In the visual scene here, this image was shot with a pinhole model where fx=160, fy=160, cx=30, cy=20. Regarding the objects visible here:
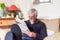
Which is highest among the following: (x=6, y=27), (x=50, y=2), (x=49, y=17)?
(x=50, y=2)

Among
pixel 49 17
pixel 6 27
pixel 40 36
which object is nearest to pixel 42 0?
pixel 49 17

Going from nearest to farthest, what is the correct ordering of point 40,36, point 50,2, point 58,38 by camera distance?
point 58,38, point 40,36, point 50,2

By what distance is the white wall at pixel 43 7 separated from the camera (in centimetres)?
420

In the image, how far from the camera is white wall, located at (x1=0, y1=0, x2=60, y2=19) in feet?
13.8

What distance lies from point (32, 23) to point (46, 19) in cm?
87

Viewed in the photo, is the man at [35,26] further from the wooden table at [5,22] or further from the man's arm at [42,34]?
the wooden table at [5,22]

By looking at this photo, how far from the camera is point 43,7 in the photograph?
4.36m

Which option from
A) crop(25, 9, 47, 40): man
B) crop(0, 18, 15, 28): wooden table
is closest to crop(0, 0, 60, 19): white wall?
crop(0, 18, 15, 28): wooden table

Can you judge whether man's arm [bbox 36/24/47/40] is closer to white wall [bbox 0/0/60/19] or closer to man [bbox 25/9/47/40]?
man [bbox 25/9/47/40]

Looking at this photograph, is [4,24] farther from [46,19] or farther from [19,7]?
[46,19]

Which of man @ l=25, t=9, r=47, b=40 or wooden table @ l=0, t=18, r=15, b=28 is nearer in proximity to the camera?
man @ l=25, t=9, r=47, b=40

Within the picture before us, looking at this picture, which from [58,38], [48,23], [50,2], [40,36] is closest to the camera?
[58,38]

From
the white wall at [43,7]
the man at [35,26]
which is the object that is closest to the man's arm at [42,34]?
the man at [35,26]

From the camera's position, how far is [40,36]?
3158 mm
